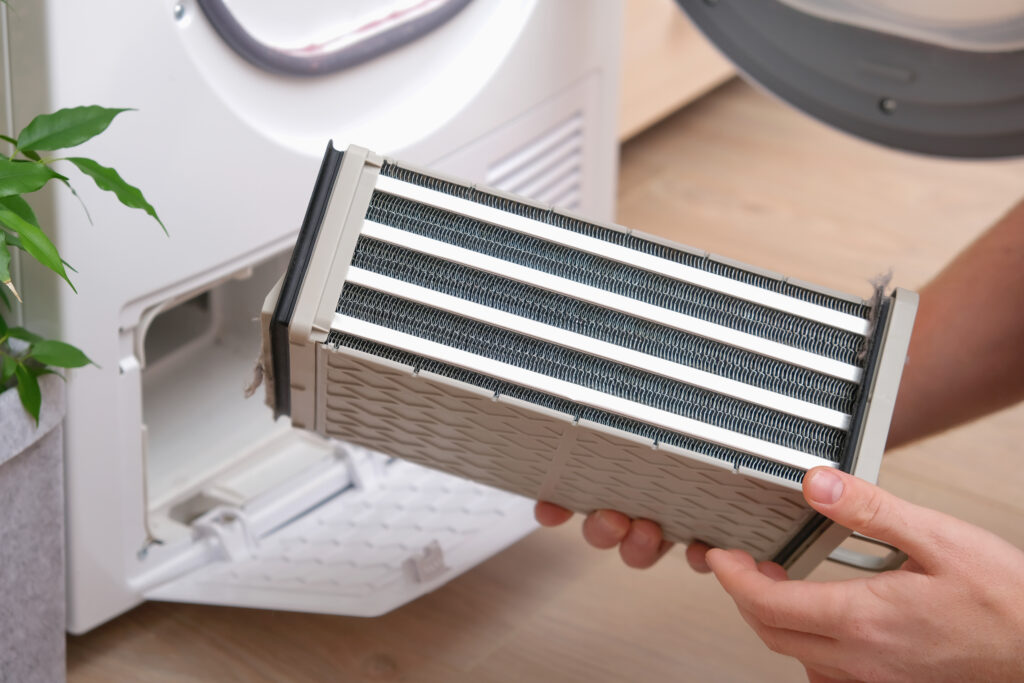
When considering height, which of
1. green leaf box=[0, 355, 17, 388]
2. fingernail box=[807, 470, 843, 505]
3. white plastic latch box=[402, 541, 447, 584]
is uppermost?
green leaf box=[0, 355, 17, 388]

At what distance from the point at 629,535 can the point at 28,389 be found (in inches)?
15.1

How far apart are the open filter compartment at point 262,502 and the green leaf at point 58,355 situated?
0.11 m

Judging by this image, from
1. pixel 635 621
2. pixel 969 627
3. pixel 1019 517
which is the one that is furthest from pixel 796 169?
pixel 969 627

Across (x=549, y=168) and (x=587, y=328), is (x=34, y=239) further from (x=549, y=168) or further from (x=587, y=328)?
(x=549, y=168)

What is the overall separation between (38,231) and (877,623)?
1.45 ft

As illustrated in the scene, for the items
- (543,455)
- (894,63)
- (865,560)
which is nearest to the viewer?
(543,455)

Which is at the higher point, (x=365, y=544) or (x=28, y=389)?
(x=28, y=389)

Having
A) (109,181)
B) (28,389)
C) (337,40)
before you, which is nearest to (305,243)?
→ (109,181)

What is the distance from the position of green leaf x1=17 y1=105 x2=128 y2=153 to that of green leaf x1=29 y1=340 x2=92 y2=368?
12 centimetres

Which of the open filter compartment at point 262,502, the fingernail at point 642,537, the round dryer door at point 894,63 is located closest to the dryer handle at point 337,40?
the open filter compartment at point 262,502

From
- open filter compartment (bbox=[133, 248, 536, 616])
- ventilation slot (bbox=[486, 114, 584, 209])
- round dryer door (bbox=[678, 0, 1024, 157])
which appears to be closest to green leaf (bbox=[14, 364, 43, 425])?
open filter compartment (bbox=[133, 248, 536, 616])

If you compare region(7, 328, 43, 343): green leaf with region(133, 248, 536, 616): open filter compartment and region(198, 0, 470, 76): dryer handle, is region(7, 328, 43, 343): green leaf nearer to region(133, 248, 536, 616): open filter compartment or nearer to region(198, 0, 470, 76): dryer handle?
region(133, 248, 536, 616): open filter compartment

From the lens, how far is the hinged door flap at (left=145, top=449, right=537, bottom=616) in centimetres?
79

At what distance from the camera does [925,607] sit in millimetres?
530
